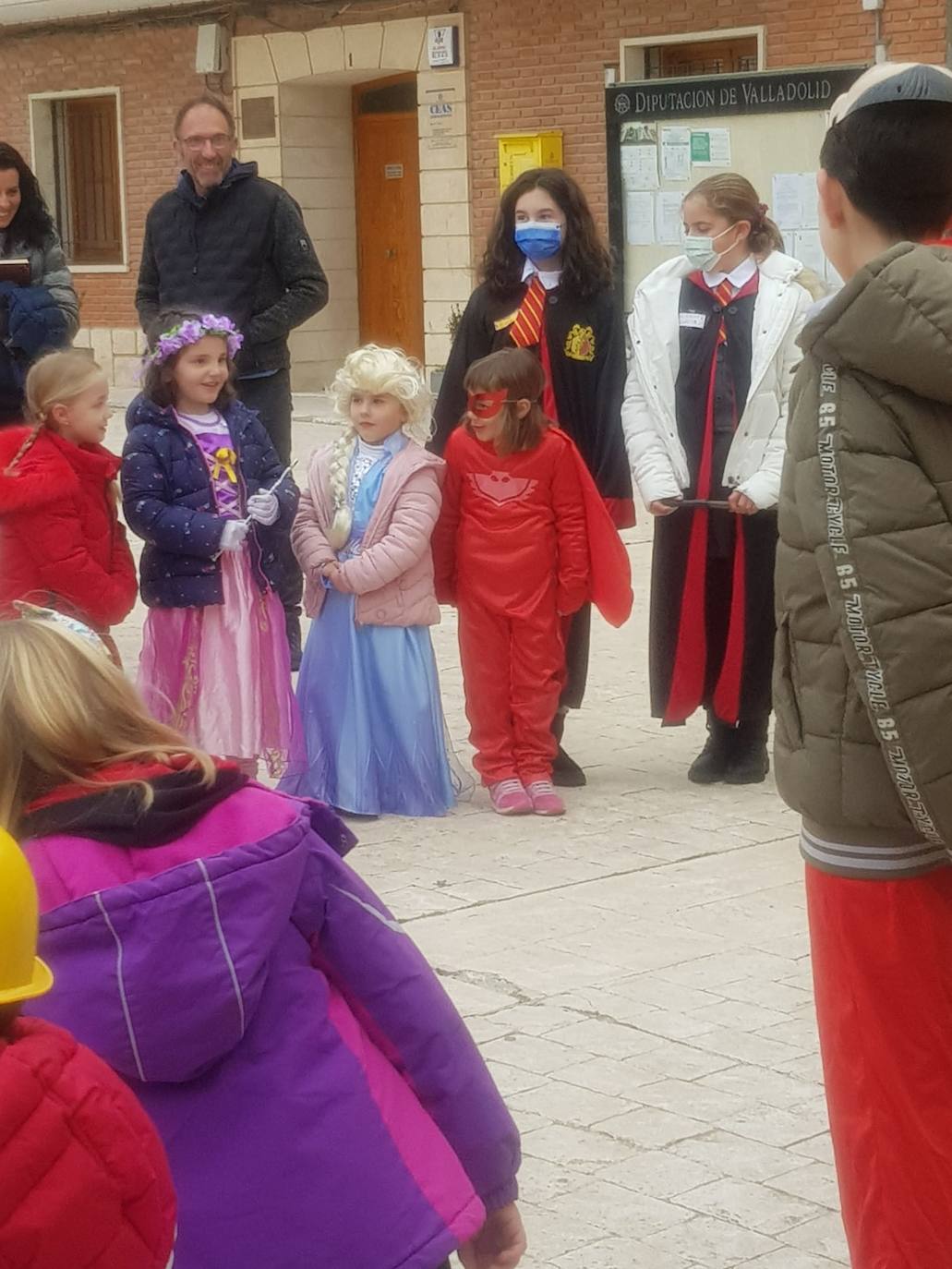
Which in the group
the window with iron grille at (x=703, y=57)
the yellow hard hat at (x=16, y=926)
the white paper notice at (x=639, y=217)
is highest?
the window with iron grille at (x=703, y=57)

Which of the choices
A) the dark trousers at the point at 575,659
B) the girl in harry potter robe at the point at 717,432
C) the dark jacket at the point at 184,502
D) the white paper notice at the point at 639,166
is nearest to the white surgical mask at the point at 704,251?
the girl in harry potter robe at the point at 717,432

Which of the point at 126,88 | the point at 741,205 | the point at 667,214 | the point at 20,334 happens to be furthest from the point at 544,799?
the point at 126,88

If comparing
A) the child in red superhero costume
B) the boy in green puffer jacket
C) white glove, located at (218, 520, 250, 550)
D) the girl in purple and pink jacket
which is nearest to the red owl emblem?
the child in red superhero costume

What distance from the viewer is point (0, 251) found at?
789 cm

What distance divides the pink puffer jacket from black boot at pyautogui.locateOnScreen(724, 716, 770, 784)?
3.48ft

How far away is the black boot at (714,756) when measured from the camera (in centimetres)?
696

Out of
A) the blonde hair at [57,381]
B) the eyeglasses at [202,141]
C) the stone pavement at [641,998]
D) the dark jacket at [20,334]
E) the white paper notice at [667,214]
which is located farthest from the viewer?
the white paper notice at [667,214]

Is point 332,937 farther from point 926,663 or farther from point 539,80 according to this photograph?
point 539,80

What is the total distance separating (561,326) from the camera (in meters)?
6.93

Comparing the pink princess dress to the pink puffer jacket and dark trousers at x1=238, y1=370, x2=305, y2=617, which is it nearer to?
the pink puffer jacket

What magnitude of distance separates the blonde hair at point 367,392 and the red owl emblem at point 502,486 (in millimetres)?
225

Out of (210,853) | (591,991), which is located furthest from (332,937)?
(591,991)

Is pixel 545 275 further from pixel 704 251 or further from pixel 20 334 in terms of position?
pixel 20 334

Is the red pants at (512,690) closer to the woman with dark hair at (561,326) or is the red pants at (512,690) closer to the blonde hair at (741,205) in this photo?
the woman with dark hair at (561,326)
